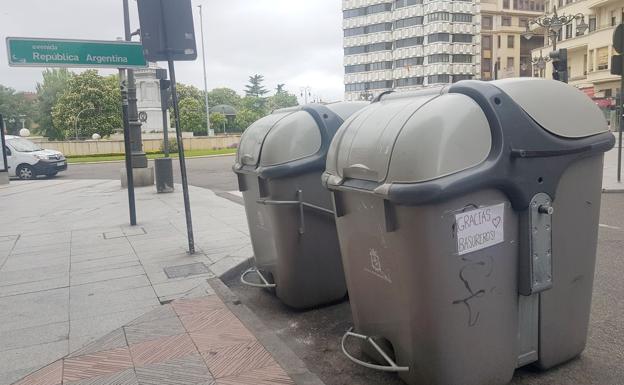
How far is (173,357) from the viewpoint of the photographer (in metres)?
3.46

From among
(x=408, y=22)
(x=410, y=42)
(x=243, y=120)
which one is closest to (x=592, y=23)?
(x=410, y=42)

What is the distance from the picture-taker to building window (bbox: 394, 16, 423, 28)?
6931 cm

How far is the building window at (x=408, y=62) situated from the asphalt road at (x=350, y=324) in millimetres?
67965

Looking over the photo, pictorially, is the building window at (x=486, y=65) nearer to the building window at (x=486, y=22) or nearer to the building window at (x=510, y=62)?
the building window at (x=510, y=62)

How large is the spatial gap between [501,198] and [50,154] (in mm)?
22188

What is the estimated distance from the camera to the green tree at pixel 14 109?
284 ft

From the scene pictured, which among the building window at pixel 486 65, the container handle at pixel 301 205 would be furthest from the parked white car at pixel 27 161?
the building window at pixel 486 65

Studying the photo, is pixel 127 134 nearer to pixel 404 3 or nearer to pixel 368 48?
pixel 404 3

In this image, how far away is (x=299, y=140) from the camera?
4.09 metres

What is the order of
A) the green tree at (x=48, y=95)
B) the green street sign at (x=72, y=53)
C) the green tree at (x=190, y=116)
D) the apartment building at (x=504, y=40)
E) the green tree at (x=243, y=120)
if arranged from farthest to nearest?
the green tree at (x=243, y=120)
the green tree at (x=48, y=95)
the apartment building at (x=504, y=40)
the green tree at (x=190, y=116)
the green street sign at (x=72, y=53)

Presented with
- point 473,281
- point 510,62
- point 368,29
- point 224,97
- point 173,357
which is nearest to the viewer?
point 473,281

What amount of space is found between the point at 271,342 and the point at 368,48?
253ft

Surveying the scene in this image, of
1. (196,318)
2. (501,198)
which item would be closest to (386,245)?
(501,198)

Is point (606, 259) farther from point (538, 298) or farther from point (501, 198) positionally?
point (501, 198)
